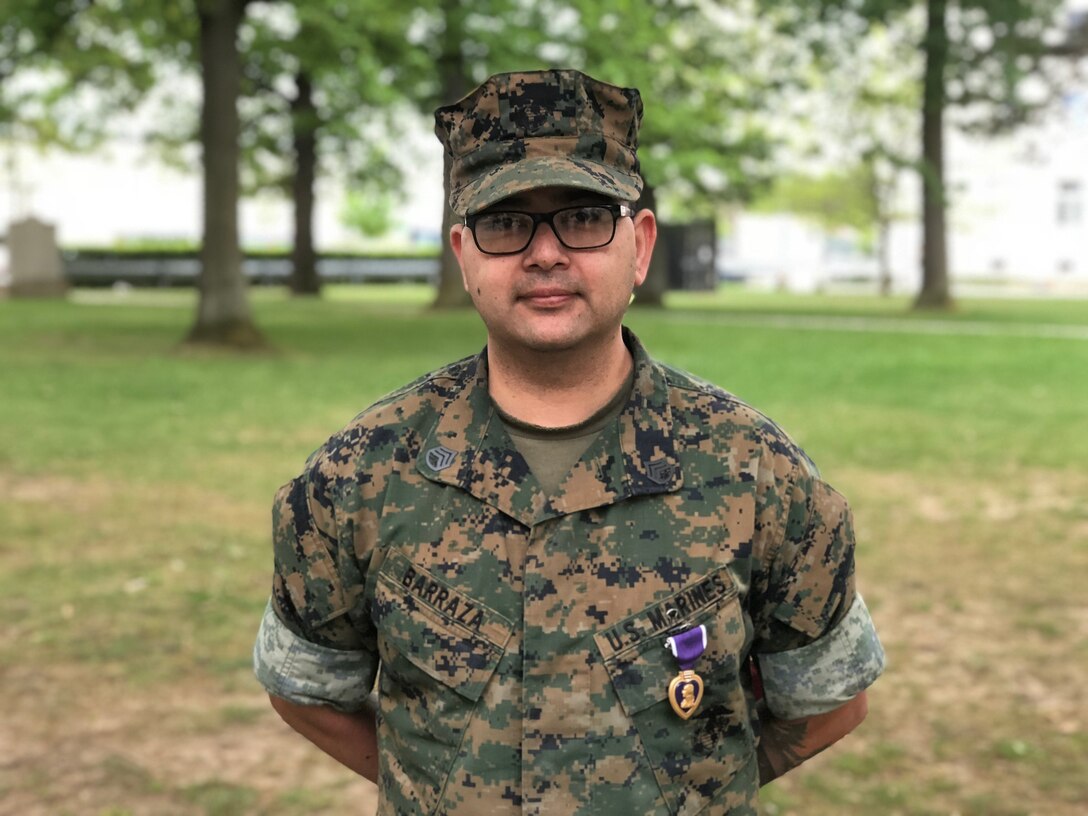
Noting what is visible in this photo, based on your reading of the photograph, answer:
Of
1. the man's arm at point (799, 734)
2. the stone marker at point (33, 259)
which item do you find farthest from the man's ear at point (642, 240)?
the stone marker at point (33, 259)

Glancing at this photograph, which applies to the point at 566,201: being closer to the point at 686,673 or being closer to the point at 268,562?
the point at 686,673

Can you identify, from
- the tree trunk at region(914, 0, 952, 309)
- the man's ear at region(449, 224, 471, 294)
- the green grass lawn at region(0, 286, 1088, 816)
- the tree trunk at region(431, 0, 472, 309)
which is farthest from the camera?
the tree trunk at region(914, 0, 952, 309)

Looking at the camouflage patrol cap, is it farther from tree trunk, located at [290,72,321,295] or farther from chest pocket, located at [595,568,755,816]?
tree trunk, located at [290,72,321,295]

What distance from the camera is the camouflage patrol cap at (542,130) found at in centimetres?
199

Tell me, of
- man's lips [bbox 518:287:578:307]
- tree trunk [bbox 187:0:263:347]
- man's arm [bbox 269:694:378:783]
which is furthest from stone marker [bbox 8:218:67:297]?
man's lips [bbox 518:287:578:307]

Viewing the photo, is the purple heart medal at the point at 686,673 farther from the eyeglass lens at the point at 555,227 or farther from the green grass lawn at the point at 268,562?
the green grass lawn at the point at 268,562

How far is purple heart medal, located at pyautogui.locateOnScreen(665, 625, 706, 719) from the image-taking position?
1.95 meters

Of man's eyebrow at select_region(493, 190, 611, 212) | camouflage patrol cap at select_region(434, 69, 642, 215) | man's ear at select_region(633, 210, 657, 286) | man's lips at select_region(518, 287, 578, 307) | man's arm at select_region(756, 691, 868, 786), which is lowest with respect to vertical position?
man's arm at select_region(756, 691, 868, 786)

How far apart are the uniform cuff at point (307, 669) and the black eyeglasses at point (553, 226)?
771 mm

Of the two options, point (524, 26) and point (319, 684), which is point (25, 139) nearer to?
point (524, 26)

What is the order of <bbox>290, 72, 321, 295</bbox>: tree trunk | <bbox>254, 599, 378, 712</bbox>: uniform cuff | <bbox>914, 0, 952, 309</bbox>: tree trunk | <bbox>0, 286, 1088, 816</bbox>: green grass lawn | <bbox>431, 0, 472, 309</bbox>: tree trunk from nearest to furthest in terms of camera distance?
<bbox>254, 599, 378, 712</bbox>: uniform cuff < <bbox>0, 286, 1088, 816</bbox>: green grass lawn < <bbox>431, 0, 472, 309</bbox>: tree trunk < <bbox>914, 0, 952, 309</bbox>: tree trunk < <bbox>290, 72, 321, 295</bbox>: tree trunk

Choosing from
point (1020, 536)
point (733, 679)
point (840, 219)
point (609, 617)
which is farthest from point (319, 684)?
point (840, 219)

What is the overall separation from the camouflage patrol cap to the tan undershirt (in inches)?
14.1

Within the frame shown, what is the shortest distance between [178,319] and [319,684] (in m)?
23.0
